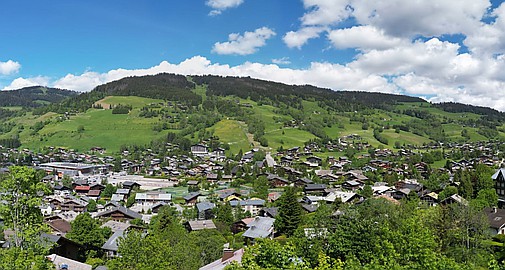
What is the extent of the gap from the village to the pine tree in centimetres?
110

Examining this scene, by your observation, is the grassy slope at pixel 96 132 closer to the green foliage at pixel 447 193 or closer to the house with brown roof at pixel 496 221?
the green foliage at pixel 447 193

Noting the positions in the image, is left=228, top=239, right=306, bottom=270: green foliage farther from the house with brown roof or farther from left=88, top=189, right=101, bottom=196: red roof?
left=88, top=189, right=101, bottom=196: red roof

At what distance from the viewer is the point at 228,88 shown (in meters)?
186

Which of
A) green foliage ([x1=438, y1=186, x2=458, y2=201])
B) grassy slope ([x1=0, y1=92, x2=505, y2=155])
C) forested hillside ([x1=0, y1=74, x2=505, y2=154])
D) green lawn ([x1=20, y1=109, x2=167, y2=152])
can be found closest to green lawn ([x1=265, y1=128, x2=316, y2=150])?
grassy slope ([x1=0, y1=92, x2=505, y2=155])

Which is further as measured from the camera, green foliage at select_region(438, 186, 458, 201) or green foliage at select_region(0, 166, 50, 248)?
green foliage at select_region(438, 186, 458, 201)

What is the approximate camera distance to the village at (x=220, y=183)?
38875 millimetres

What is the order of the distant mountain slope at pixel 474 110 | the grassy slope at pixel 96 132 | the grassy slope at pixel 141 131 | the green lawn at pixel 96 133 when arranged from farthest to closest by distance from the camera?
the distant mountain slope at pixel 474 110, the grassy slope at pixel 141 131, the grassy slope at pixel 96 132, the green lawn at pixel 96 133

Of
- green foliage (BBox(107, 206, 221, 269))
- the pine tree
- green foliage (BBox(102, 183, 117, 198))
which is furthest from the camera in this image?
green foliage (BBox(102, 183, 117, 198))

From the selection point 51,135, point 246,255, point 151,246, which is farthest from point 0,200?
point 51,135

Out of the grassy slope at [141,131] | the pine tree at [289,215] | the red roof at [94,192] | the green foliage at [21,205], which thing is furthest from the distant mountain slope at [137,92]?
the green foliage at [21,205]

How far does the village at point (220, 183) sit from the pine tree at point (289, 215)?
1103 millimetres

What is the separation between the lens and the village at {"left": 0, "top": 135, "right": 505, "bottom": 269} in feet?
128

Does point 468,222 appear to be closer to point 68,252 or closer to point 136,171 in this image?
point 68,252

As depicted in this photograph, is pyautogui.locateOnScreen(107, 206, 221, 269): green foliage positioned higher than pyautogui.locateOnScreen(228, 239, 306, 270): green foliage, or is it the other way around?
pyautogui.locateOnScreen(228, 239, 306, 270): green foliage
